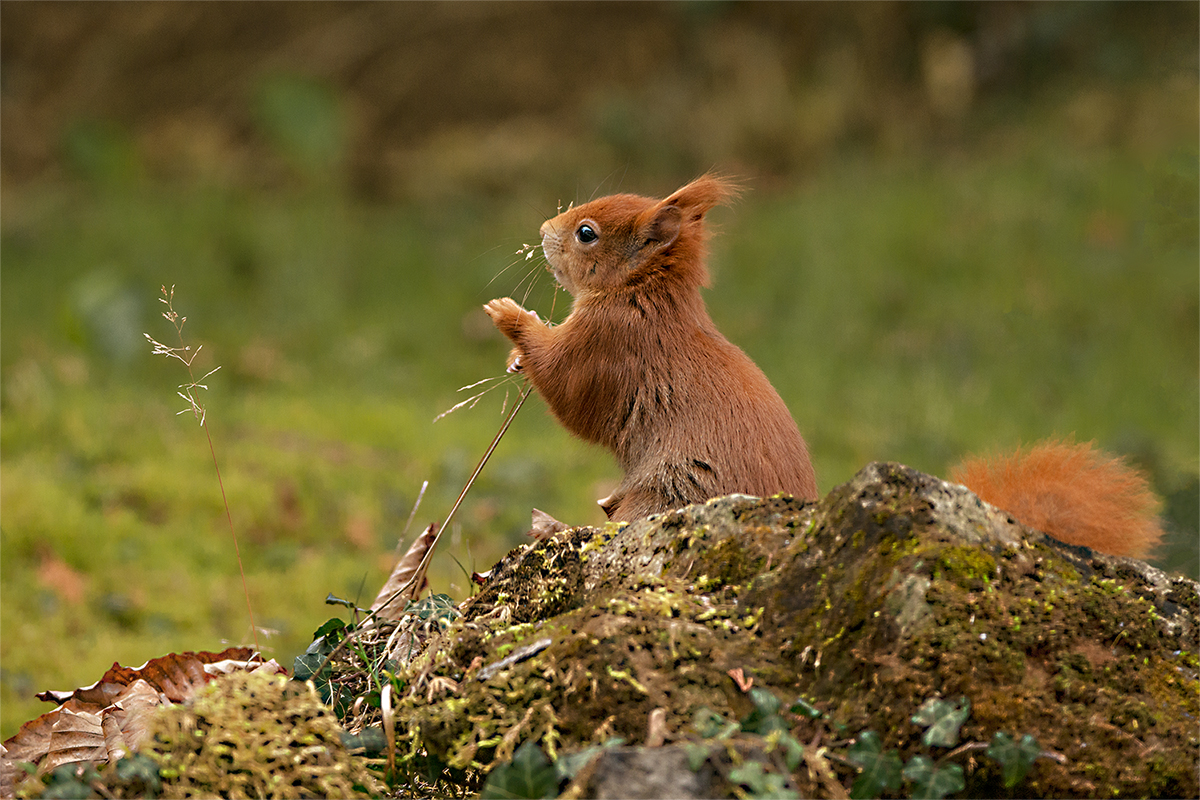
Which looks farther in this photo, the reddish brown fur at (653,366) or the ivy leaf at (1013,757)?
the reddish brown fur at (653,366)

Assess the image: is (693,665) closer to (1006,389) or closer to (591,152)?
(1006,389)

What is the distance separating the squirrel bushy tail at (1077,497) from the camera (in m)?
2.44

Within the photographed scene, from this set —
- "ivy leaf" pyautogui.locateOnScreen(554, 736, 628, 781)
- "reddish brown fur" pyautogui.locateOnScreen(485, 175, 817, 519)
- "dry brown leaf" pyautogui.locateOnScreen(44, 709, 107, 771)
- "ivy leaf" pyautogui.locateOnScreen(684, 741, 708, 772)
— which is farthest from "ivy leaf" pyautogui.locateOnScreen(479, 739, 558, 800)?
"reddish brown fur" pyautogui.locateOnScreen(485, 175, 817, 519)

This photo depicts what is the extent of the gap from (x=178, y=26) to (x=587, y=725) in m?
11.9

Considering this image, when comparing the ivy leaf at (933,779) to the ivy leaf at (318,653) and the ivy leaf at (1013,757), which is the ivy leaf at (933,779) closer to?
the ivy leaf at (1013,757)

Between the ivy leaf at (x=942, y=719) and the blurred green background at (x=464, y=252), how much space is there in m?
1.69

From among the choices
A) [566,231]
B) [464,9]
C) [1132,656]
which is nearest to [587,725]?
[1132,656]

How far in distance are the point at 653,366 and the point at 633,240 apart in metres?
0.49

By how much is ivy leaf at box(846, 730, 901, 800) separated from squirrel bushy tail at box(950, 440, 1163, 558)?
3.05 ft

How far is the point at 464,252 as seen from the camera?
10070 mm

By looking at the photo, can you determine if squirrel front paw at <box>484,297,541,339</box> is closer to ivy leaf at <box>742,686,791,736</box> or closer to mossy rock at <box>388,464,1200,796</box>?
mossy rock at <box>388,464,1200,796</box>

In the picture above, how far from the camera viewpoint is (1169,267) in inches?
373

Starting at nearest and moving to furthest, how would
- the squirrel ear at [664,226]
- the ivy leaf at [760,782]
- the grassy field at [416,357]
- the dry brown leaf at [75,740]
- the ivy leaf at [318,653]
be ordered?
the ivy leaf at [760,782], the dry brown leaf at [75,740], the ivy leaf at [318,653], the squirrel ear at [664,226], the grassy field at [416,357]

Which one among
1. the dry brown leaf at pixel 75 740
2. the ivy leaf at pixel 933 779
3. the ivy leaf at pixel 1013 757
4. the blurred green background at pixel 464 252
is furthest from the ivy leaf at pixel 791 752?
the blurred green background at pixel 464 252
